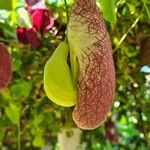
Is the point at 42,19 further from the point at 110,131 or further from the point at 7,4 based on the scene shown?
A: the point at 110,131

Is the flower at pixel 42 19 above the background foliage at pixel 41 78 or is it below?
above

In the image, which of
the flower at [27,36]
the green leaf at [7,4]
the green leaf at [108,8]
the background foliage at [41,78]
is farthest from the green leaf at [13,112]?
the green leaf at [108,8]

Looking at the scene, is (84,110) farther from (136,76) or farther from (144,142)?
(144,142)

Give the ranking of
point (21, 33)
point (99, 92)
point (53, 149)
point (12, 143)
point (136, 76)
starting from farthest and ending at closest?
point (53, 149) → point (12, 143) → point (136, 76) → point (21, 33) → point (99, 92)

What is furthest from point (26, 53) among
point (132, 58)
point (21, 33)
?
point (132, 58)

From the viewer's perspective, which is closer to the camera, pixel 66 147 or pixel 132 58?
pixel 132 58

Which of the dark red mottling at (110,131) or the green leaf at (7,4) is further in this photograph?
the dark red mottling at (110,131)

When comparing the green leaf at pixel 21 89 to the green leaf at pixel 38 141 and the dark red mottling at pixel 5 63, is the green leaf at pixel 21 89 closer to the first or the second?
the green leaf at pixel 38 141
